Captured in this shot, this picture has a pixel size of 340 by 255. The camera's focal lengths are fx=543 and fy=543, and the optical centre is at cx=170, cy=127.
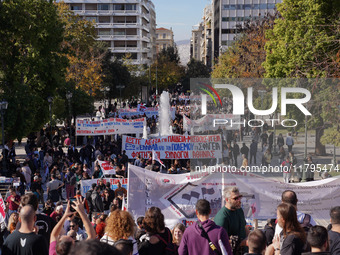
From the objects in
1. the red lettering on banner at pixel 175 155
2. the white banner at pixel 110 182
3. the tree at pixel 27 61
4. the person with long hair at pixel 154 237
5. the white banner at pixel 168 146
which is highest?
the tree at pixel 27 61

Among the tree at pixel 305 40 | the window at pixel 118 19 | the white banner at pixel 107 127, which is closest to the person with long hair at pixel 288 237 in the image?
the tree at pixel 305 40

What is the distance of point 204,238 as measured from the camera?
5531mm

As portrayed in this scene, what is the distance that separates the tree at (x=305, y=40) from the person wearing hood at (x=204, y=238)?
1369 centimetres

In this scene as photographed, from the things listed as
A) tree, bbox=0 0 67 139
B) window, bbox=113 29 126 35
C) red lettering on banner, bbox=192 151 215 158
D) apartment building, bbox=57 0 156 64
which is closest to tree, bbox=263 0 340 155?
red lettering on banner, bbox=192 151 215 158

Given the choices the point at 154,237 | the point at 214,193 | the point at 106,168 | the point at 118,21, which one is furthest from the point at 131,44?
the point at 154,237

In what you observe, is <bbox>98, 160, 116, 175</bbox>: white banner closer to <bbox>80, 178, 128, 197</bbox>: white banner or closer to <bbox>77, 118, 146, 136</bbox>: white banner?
<bbox>80, 178, 128, 197</bbox>: white banner

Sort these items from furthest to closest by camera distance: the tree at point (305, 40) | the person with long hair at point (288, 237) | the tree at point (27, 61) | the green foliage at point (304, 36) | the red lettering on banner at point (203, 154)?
the tree at point (27, 61) → the green foliage at point (304, 36) → the tree at point (305, 40) → the red lettering on banner at point (203, 154) → the person with long hair at point (288, 237)

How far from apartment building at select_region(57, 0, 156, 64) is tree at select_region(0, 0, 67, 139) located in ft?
239

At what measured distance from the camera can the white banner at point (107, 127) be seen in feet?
82.5

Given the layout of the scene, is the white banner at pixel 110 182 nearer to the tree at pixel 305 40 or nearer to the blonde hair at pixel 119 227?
the tree at pixel 305 40

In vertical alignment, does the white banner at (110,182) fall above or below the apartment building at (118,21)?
below

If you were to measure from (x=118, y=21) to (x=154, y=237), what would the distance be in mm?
102252

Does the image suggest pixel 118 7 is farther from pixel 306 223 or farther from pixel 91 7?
pixel 306 223

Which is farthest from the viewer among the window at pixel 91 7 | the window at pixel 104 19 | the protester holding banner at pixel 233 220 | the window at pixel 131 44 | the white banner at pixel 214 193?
the window at pixel 131 44
